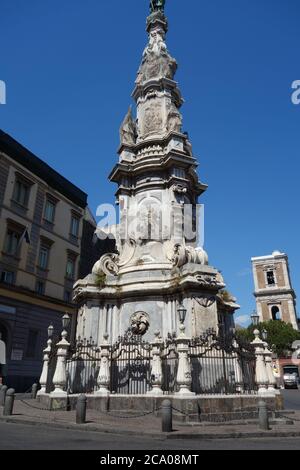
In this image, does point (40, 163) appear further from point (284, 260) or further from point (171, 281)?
point (284, 260)

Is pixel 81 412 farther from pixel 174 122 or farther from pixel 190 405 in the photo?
pixel 174 122

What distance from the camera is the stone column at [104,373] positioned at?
A: 1141 centimetres

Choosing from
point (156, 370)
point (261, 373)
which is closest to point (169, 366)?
point (156, 370)

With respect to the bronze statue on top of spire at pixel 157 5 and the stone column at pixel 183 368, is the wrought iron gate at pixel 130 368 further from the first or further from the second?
the bronze statue on top of spire at pixel 157 5

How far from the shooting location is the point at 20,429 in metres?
8.55

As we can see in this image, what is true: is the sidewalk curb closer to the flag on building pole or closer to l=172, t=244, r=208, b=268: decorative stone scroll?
l=172, t=244, r=208, b=268: decorative stone scroll

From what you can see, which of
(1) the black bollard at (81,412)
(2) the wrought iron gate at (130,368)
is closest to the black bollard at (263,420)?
(2) the wrought iron gate at (130,368)

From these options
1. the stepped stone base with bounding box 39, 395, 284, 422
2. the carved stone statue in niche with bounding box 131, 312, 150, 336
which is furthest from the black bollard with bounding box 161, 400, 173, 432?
the carved stone statue in niche with bounding box 131, 312, 150, 336

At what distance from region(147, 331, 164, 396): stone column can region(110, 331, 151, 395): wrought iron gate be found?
1.31ft

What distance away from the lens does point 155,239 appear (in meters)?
16.1

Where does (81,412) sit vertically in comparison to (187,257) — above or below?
below

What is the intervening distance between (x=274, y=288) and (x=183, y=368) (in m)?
67.5

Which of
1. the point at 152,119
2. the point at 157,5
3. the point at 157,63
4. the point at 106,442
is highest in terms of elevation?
the point at 157,5

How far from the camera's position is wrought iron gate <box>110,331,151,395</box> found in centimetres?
1191
